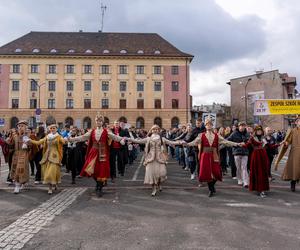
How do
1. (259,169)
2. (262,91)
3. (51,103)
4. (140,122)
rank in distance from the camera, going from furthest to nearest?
(262,91)
(140,122)
(51,103)
(259,169)

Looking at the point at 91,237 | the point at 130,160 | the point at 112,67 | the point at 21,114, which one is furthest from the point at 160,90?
the point at 91,237

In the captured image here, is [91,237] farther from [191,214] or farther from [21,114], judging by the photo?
[21,114]

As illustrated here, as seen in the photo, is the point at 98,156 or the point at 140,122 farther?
the point at 140,122

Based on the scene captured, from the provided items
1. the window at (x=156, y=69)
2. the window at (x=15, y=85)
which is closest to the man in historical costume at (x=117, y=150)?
the window at (x=156, y=69)

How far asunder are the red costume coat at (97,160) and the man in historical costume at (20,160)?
189cm

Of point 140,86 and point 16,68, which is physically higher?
point 16,68

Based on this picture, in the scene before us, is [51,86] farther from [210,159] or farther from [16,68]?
[210,159]

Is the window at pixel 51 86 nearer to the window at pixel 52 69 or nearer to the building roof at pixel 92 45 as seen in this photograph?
the window at pixel 52 69

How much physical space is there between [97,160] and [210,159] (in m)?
2.97

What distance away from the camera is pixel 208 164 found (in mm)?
9406

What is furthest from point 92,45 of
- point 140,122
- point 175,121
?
point 175,121

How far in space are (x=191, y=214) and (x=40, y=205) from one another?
135 inches

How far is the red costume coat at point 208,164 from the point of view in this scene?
9.28 meters

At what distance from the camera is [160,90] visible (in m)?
65.3
